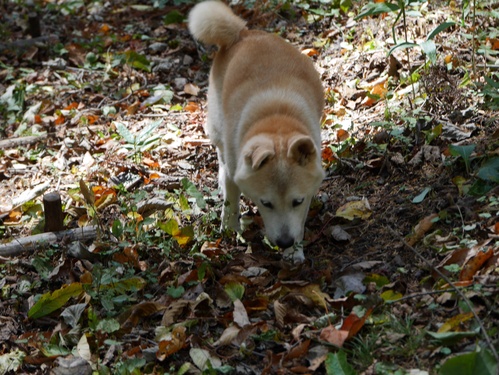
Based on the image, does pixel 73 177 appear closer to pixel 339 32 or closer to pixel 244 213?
pixel 244 213

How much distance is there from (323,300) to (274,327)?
32 cm

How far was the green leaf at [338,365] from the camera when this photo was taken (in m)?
3.05

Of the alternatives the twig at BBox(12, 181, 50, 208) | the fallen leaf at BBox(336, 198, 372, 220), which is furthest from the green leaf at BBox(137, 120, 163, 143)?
the fallen leaf at BBox(336, 198, 372, 220)

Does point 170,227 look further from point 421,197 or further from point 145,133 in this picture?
point 421,197

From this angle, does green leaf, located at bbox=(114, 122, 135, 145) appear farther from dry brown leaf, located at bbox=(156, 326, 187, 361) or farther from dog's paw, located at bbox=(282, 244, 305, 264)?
dry brown leaf, located at bbox=(156, 326, 187, 361)

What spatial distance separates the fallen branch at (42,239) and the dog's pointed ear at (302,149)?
170cm

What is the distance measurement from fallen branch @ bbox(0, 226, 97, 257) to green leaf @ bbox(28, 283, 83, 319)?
2.21ft

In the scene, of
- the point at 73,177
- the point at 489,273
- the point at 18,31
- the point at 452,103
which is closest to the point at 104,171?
the point at 73,177

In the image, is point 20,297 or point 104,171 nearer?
point 20,297

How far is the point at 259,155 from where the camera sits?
3.95 m

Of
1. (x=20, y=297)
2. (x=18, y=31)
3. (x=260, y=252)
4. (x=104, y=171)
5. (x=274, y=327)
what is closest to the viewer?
(x=274, y=327)

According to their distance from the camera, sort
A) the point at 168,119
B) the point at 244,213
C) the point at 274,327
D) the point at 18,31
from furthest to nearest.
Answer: the point at 18,31 → the point at 168,119 → the point at 244,213 → the point at 274,327

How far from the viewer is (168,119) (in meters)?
6.64

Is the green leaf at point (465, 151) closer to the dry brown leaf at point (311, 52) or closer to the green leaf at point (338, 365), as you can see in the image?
the green leaf at point (338, 365)
